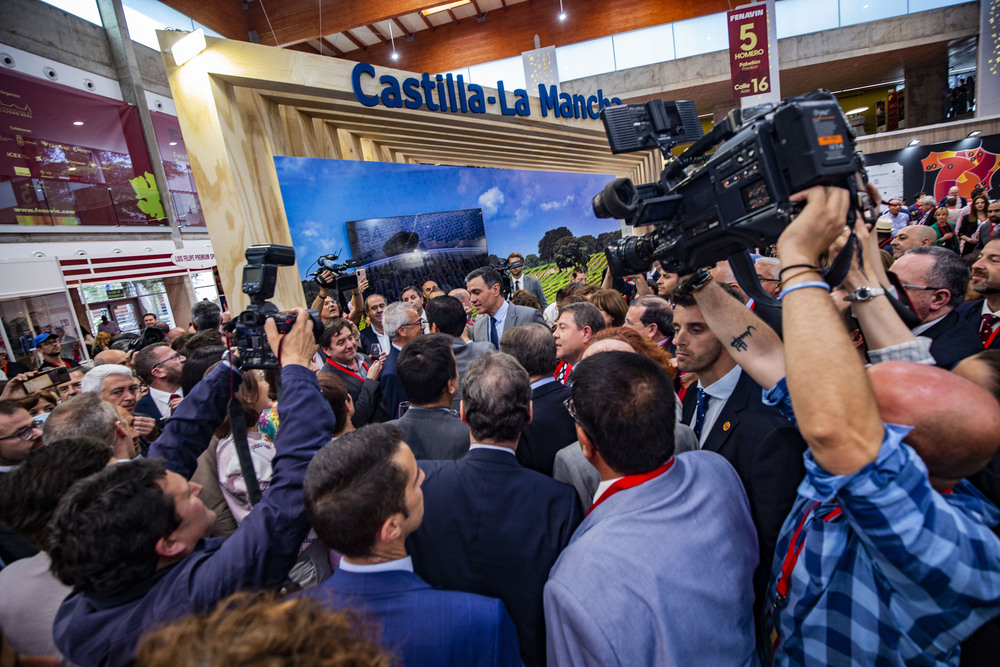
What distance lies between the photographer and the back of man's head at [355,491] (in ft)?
3.68

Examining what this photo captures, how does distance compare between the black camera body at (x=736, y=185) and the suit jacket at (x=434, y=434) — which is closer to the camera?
the black camera body at (x=736, y=185)

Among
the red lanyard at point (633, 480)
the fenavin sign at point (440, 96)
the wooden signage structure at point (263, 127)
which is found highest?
the fenavin sign at point (440, 96)

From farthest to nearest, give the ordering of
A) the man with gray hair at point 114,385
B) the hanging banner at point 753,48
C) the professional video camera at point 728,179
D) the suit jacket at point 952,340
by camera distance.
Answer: the hanging banner at point 753,48
the man with gray hair at point 114,385
the suit jacket at point 952,340
the professional video camera at point 728,179

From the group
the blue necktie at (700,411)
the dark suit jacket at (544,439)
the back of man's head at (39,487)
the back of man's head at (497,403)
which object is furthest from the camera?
the dark suit jacket at (544,439)

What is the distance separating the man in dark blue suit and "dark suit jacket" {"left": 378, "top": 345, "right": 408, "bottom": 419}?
176 cm

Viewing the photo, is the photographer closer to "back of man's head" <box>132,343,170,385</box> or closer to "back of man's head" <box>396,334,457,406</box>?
"back of man's head" <box>396,334,457,406</box>

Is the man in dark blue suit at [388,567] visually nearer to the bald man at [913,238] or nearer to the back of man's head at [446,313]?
the back of man's head at [446,313]

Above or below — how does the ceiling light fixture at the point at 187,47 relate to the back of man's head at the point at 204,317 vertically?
above

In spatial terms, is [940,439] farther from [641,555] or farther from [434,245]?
[434,245]

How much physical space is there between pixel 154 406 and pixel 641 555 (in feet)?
12.2

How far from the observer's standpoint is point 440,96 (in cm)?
591

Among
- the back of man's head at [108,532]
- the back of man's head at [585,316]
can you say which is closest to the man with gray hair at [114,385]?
the back of man's head at [108,532]

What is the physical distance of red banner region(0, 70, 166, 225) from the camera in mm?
8055

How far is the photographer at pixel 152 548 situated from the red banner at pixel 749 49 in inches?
429
